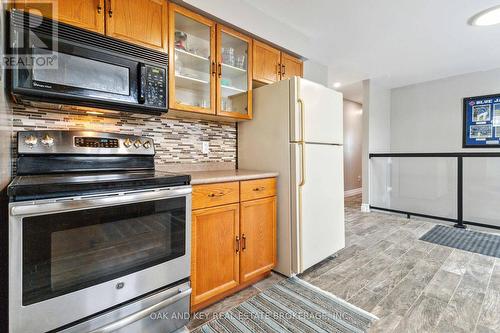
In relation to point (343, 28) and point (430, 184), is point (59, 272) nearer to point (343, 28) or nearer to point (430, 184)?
point (343, 28)

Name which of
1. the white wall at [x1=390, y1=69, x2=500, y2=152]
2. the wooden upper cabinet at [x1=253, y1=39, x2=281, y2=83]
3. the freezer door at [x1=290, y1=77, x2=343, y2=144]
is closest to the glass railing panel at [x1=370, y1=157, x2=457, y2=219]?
the white wall at [x1=390, y1=69, x2=500, y2=152]

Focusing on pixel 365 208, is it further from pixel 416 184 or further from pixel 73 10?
pixel 73 10

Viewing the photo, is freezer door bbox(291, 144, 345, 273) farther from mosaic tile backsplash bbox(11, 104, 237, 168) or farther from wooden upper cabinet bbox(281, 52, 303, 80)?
wooden upper cabinet bbox(281, 52, 303, 80)

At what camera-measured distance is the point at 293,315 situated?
1.62 m

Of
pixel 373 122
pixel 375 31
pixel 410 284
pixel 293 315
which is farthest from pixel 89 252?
pixel 373 122

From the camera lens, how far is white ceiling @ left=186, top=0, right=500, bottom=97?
2.18 meters

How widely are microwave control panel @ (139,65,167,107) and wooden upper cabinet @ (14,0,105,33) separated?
0.34 metres

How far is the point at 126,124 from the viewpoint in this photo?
5.95 ft


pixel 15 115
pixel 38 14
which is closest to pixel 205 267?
pixel 15 115

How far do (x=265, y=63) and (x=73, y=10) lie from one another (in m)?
1.54

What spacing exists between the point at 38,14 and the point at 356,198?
19.9 ft

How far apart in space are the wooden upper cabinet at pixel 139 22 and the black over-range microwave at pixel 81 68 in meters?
0.10

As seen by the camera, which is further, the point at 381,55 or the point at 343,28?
the point at 381,55

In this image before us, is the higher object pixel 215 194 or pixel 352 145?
pixel 352 145
